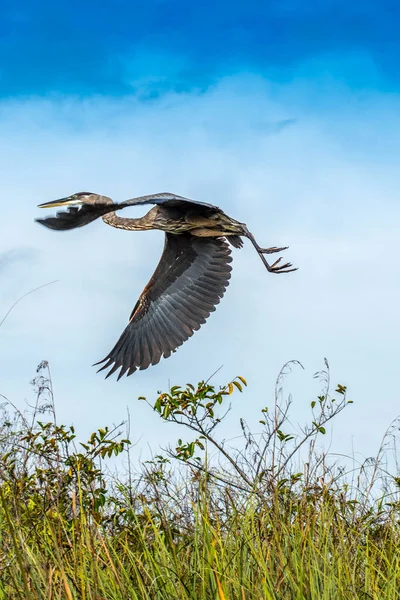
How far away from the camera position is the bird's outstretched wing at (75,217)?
559cm

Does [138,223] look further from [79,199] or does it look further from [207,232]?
[79,199]

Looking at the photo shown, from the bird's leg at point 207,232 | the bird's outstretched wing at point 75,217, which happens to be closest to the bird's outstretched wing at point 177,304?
the bird's leg at point 207,232

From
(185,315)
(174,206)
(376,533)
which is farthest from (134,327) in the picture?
(376,533)

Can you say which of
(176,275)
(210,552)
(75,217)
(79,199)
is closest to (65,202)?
(79,199)

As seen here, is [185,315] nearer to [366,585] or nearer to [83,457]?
[83,457]

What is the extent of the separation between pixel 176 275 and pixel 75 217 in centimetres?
330

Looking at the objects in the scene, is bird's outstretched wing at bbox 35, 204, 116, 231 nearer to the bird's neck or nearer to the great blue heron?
the great blue heron

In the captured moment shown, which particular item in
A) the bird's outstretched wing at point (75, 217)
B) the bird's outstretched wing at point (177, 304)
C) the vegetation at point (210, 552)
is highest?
the bird's outstretched wing at point (177, 304)

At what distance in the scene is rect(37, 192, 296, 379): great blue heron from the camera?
806 centimetres

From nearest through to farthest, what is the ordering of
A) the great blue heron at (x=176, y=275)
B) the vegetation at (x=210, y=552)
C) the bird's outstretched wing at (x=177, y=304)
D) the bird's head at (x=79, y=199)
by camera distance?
the vegetation at (x=210, y=552)
the great blue heron at (x=176, y=275)
the bird's outstretched wing at (x=177, y=304)
the bird's head at (x=79, y=199)

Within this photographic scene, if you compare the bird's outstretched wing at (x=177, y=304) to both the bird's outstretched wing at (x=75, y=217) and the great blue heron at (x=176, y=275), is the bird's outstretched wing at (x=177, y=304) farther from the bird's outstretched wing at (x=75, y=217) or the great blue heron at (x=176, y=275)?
the bird's outstretched wing at (x=75, y=217)

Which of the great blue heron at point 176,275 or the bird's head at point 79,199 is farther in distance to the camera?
the bird's head at point 79,199

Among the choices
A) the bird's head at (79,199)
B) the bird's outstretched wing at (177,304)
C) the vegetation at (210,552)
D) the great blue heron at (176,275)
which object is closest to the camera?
the vegetation at (210,552)

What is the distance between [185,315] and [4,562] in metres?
4.75
